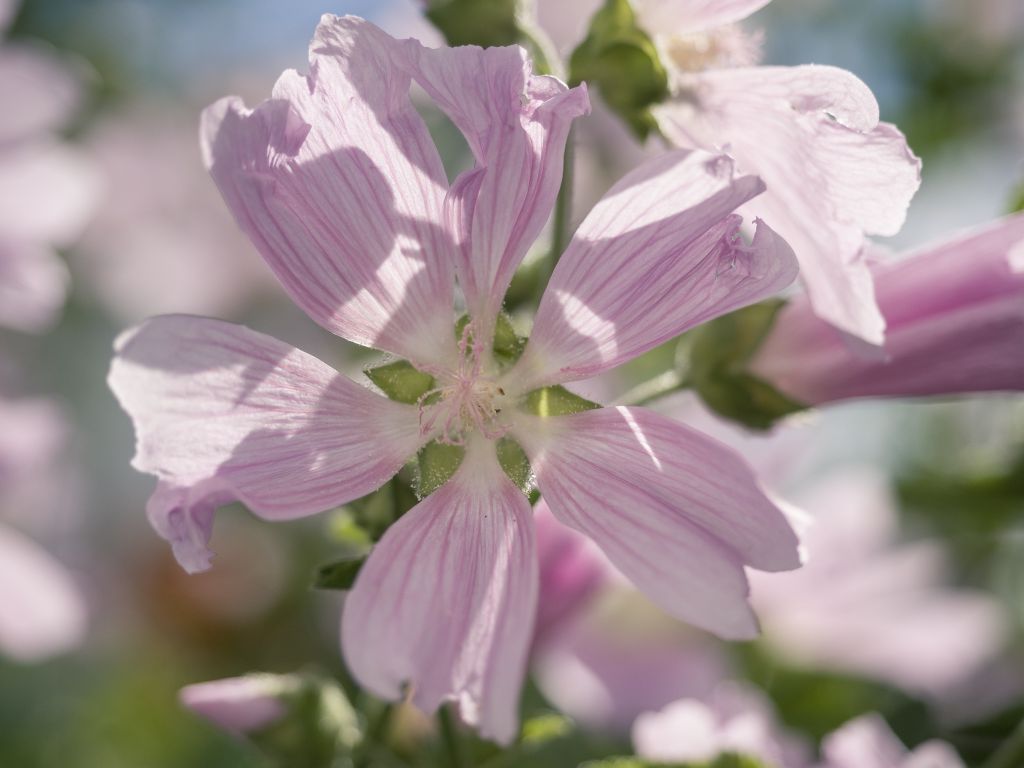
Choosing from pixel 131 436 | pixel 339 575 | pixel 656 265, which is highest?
pixel 656 265

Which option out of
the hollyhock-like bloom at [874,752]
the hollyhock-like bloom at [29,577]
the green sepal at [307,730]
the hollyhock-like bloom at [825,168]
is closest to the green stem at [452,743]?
the green sepal at [307,730]

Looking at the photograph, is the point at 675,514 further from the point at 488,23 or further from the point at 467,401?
the point at 488,23

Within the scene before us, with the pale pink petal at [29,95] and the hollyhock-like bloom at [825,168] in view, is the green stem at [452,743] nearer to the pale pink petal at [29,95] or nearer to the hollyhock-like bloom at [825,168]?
the hollyhock-like bloom at [825,168]

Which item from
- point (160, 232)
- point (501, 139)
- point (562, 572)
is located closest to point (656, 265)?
point (501, 139)

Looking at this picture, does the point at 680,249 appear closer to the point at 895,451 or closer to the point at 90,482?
the point at 895,451

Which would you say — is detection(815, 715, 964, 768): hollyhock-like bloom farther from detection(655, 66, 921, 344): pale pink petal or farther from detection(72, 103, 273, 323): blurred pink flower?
detection(72, 103, 273, 323): blurred pink flower

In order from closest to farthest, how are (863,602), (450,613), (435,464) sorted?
(450,613)
(435,464)
(863,602)
